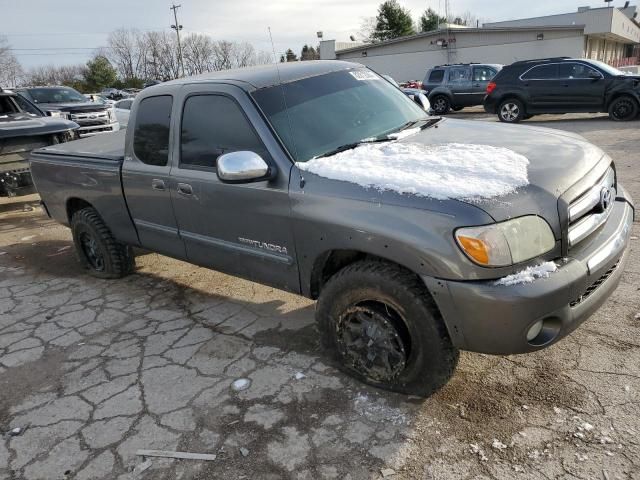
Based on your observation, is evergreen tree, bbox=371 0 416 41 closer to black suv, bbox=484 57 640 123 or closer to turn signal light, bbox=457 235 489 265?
black suv, bbox=484 57 640 123

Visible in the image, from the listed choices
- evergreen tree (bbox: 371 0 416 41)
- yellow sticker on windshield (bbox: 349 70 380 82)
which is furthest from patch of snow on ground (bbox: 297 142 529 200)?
evergreen tree (bbox: 371 0 416 41)

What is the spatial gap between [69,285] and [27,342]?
4.05 feet

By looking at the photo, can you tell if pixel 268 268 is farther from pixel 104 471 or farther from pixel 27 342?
pixel 27 342

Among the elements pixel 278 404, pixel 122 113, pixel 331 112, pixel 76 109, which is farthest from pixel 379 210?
pixel 122 113

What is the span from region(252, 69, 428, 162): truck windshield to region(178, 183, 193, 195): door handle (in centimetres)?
82

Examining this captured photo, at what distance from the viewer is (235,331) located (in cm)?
383

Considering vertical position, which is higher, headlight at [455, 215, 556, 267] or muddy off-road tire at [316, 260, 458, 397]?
headlight at [455, 215, 556, 267]

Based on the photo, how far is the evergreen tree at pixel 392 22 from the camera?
5188 cm

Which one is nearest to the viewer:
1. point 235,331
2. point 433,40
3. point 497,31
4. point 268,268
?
point 268,268

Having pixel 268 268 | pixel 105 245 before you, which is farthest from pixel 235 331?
pixel 105 245

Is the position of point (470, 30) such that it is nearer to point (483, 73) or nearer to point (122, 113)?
point (483, 73)

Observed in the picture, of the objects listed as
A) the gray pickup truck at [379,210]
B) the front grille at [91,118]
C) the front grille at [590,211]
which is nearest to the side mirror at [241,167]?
the gray pickup truck at [379,210]

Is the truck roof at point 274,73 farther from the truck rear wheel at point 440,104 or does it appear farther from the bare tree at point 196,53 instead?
the bare tree at point 196,53

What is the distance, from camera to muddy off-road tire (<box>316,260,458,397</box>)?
8.36ft
